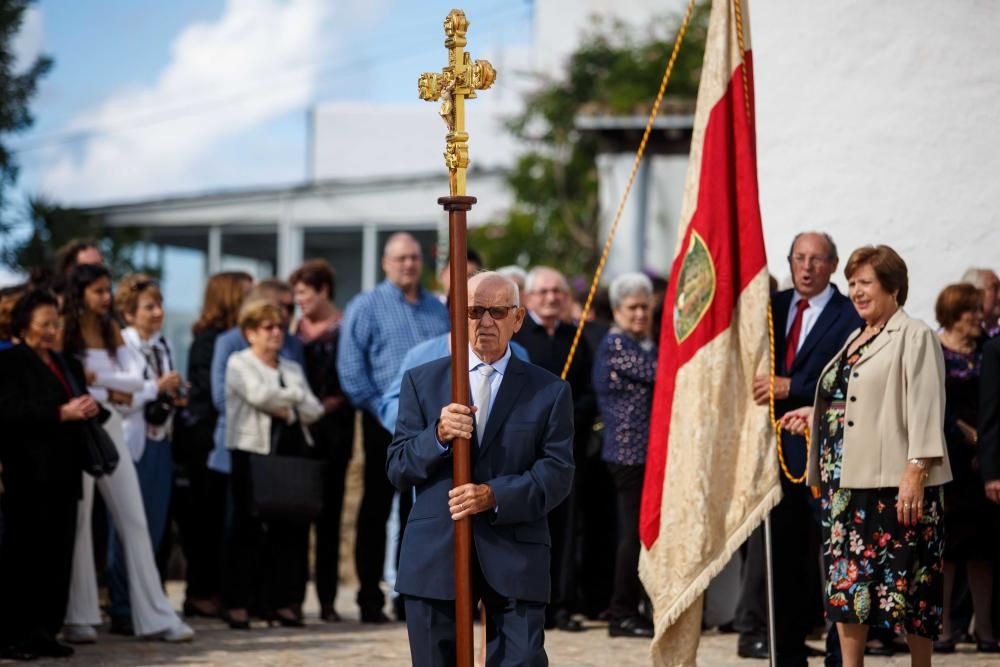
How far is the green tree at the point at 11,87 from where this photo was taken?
57.7ft

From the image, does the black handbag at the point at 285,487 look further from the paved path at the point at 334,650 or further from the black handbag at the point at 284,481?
the paved path at the point at 334,650

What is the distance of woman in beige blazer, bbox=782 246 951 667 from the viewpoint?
6898 mm

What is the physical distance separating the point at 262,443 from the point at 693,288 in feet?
11.3

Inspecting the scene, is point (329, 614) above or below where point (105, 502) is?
below

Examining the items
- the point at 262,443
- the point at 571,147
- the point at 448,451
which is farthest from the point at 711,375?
the point at 571,147

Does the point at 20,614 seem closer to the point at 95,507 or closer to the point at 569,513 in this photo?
the point at 95,507

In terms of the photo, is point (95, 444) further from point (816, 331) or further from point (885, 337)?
point (885, 337)

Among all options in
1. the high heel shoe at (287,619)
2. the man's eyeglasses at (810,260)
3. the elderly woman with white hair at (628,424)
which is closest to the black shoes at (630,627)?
the elderly woman with white hair at (628,424)

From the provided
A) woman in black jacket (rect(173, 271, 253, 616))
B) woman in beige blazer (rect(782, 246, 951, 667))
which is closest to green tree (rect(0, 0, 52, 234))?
woman in black jacket (rect(173, 271, 253, 616))

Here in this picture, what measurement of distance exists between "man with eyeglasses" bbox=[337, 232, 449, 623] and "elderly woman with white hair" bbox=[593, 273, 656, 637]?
52.0 inches

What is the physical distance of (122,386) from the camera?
9.36 m

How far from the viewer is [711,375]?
7.63 metres

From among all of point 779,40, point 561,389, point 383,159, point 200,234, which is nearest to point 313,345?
point 779,40

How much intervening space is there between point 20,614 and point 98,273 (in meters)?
2.14
